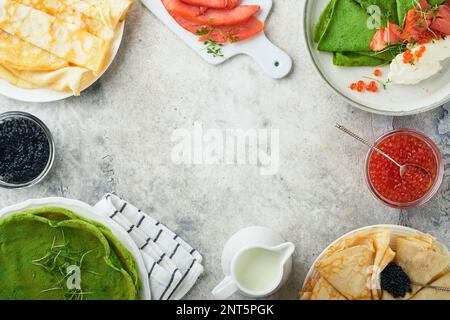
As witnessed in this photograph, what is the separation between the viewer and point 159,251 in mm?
2031

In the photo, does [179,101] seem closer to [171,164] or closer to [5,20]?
[171,164]

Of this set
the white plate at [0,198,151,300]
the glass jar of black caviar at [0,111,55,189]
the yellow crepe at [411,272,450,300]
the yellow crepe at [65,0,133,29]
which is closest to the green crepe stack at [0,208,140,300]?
the white plate at [0,198,151,300]

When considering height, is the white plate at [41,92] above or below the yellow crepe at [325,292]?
above

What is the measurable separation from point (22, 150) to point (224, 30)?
757mm

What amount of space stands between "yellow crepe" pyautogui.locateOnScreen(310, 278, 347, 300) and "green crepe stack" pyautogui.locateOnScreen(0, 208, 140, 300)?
1.77ft

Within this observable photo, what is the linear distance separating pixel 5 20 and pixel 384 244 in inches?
53.8

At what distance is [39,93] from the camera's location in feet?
6.80

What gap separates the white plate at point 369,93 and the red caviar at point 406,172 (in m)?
0.10

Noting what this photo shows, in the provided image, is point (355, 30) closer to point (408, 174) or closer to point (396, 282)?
point (408, 174)

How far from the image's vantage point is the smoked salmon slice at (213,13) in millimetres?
2057

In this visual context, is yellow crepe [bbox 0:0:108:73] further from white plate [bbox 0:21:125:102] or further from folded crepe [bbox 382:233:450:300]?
folded crepe [bbox 382:233:450:300]

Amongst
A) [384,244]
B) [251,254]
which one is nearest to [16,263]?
[251,254]

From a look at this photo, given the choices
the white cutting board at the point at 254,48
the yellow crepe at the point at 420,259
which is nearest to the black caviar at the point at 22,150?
the white cutting board at the point at 254,48

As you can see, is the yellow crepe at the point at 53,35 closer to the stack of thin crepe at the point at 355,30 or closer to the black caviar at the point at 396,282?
the stack of thin crepe at the point at 355,30
